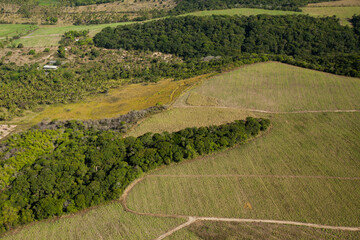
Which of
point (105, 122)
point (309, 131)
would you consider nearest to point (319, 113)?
point (309, 131)

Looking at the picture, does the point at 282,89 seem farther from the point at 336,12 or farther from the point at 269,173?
the point at 336,12

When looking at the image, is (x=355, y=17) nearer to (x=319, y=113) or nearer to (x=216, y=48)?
(x=216, y=48)

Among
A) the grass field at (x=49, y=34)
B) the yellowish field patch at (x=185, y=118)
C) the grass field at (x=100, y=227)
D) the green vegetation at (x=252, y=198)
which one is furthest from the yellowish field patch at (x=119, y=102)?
the grass field at (x=49, y=34)

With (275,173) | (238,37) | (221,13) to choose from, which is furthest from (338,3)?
(275,173)

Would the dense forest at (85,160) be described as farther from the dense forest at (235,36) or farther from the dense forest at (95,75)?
the dense forest at (235,36)

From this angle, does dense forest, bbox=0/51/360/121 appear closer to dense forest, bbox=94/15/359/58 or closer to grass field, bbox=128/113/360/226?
dense forest, bbox=94/15/359/58

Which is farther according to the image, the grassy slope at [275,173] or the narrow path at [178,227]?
the grassy slope at [275,173]
